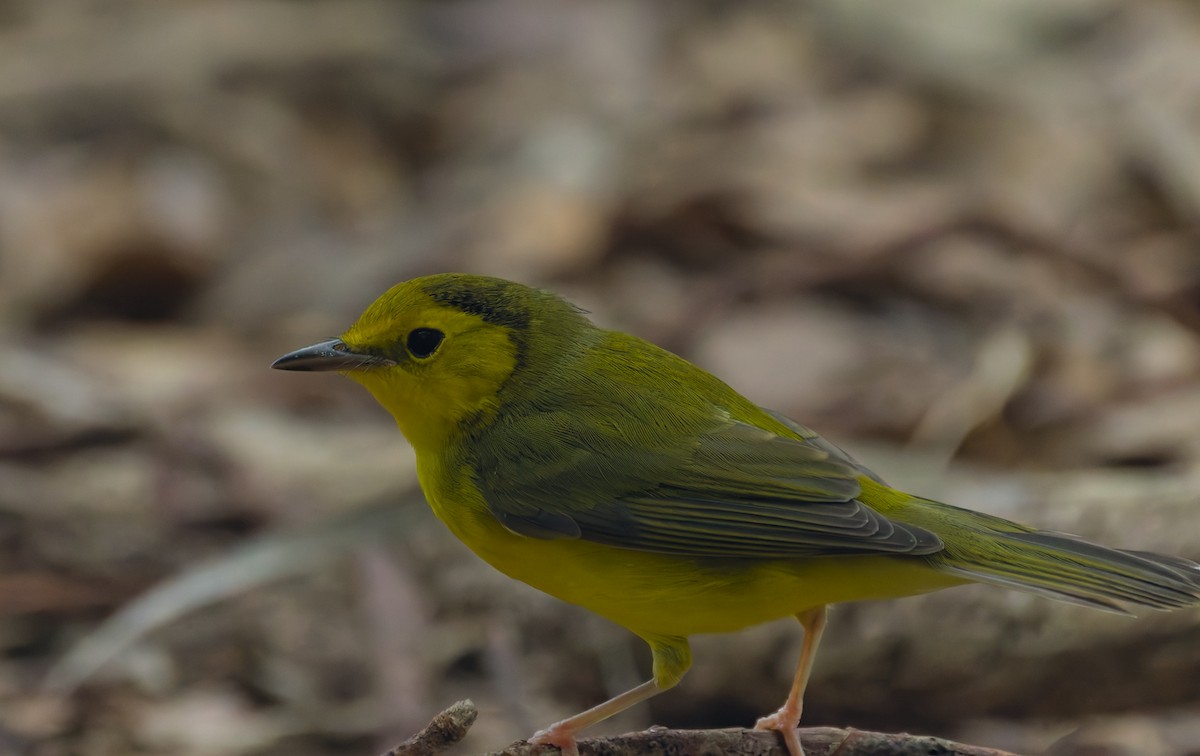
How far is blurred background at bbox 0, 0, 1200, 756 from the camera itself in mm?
4559

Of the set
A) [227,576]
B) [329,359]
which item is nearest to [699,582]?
[329,359]

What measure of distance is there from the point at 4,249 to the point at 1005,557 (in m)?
6.37

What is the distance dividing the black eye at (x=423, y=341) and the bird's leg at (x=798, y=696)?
3.78ft

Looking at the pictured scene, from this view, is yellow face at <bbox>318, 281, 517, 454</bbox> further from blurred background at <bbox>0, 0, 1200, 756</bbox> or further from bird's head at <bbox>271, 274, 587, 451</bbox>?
blurred background at <bbox>0, 0, 1200, 756</bbox>

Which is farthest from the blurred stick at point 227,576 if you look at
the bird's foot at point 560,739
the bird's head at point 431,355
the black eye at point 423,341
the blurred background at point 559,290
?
the bird's foot at point 560,739

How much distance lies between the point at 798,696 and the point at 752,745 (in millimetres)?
272

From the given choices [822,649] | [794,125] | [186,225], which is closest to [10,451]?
[186,225]

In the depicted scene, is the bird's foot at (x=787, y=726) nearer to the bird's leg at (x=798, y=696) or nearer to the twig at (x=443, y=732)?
the bird's leg at (x=798, y=696)

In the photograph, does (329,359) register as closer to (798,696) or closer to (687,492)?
(687,492)

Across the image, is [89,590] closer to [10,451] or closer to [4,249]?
[10,451]

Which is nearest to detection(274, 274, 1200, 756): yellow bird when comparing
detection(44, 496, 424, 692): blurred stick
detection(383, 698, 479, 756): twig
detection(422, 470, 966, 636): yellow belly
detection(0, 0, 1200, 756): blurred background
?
detection(422, 470, 966, 636): yellow belly

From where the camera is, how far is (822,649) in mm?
4375

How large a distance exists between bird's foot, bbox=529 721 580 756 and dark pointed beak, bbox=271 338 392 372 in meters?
1.11

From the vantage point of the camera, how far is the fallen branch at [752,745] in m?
3.20
